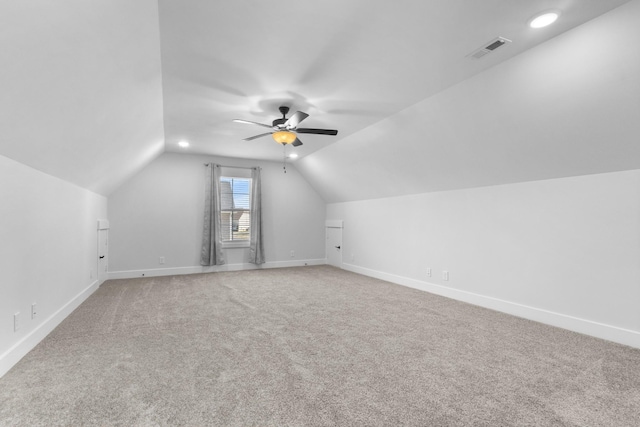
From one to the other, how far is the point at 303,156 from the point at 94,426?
536 cm

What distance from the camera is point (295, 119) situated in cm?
346

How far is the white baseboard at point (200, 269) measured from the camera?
5.91m

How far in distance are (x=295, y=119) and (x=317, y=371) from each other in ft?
8.12

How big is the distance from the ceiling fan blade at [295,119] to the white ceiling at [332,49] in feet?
0.78

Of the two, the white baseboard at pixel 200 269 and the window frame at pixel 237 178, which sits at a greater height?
the window frame at pixel 237 178

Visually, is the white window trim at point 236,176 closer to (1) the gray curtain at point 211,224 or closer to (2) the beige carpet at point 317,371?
(1) the gray curtain at point 211,224

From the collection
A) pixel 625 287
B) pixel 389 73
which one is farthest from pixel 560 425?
pixel 389 73

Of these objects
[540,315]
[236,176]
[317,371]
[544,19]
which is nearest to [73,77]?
[317,371]

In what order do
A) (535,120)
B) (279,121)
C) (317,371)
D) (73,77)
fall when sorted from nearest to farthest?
1. (73,77)
2. (317,371)
3. (535,120)
4. (279,121)

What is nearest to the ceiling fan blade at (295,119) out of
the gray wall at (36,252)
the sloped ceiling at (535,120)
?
the sloped ceiling at (535,120)

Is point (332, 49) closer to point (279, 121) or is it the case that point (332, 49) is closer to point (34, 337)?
point (279, 121)

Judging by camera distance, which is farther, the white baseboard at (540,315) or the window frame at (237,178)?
the window frame at (237,178)

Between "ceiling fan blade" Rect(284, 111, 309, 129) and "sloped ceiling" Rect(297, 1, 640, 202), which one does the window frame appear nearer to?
"sloped ceiling" Rect(297, 1, 640, 202)

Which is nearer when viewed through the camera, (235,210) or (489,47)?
(489,47)
